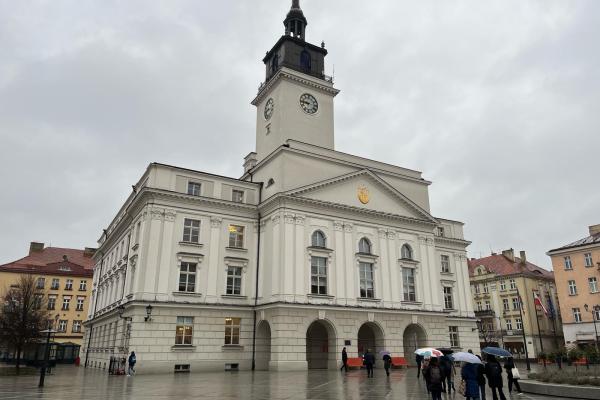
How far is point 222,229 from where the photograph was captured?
1474 inches

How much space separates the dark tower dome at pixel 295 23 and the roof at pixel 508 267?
44950 millimetres

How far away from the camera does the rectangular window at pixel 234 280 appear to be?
36750mm

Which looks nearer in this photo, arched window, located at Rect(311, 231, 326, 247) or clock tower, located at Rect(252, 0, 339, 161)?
arched window, located at Rect(311, 231, 326, 247)

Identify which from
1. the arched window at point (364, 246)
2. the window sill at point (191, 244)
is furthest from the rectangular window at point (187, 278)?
the arched window at point (364, 246)

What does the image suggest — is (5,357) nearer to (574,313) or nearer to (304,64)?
(304,64)

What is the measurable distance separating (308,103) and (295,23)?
30.0ft

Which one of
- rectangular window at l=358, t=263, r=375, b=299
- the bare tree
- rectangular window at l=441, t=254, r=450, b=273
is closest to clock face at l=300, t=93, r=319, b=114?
rectangular window at l=358, t=263, r=375, b=299

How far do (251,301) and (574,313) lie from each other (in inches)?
1610

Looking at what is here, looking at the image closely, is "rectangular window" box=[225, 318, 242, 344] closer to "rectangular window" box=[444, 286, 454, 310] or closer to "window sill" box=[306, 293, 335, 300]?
"window sill" box=[306, 293, 335, 300]

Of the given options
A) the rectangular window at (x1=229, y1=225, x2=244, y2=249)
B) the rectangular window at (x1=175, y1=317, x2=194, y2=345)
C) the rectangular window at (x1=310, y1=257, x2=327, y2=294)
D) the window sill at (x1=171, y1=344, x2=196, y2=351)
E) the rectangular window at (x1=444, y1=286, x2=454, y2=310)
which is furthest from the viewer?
the rectangular window at (x1=444, y1=286, x2=454, y2=310)

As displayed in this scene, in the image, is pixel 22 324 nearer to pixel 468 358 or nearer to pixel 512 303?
pixel 468 358

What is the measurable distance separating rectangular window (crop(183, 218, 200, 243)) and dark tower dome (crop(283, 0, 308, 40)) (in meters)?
23.6

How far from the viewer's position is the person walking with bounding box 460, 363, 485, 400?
45.9ft

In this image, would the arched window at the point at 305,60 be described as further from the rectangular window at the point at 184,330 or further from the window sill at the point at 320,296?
the rectangular window at the point at 184,330
